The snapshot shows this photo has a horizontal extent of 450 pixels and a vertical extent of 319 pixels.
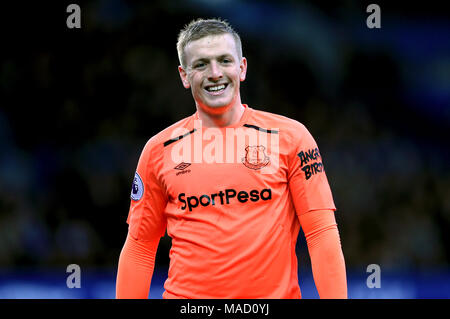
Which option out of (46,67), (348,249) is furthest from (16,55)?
(348,249)

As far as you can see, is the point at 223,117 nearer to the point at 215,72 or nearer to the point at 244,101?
the point at 215,72

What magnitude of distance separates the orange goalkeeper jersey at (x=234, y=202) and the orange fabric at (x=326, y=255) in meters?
0.06

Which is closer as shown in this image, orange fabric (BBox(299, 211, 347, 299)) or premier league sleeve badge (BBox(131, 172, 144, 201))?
orange fabric (BBox(299, 211, 347, 299))

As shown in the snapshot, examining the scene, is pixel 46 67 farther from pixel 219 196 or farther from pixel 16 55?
Result: pixel 219 196

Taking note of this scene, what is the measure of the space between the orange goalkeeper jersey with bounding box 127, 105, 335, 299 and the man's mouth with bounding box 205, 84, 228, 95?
0.67 feet

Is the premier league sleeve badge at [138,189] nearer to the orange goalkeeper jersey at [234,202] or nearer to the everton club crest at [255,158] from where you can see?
the orange goalkeeper jersey at [234,202]

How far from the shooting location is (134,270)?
3.22 meters

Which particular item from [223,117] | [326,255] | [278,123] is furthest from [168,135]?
[326,255]

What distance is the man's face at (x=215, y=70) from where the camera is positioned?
303 centimetres

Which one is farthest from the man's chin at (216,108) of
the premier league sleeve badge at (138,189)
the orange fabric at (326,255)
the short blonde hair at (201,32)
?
the orange fabric at (326,255)

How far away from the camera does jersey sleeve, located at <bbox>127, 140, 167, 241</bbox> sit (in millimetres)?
3188

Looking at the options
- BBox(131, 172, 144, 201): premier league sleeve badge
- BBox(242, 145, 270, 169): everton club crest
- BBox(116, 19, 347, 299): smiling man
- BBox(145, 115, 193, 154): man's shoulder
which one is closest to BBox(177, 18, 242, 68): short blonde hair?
BBox(116, 19, 347, 299): smiling man

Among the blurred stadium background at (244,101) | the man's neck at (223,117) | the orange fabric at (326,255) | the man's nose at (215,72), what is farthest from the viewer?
the blurred stadium background at (244,101)

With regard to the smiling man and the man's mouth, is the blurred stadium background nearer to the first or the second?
the smiling man
